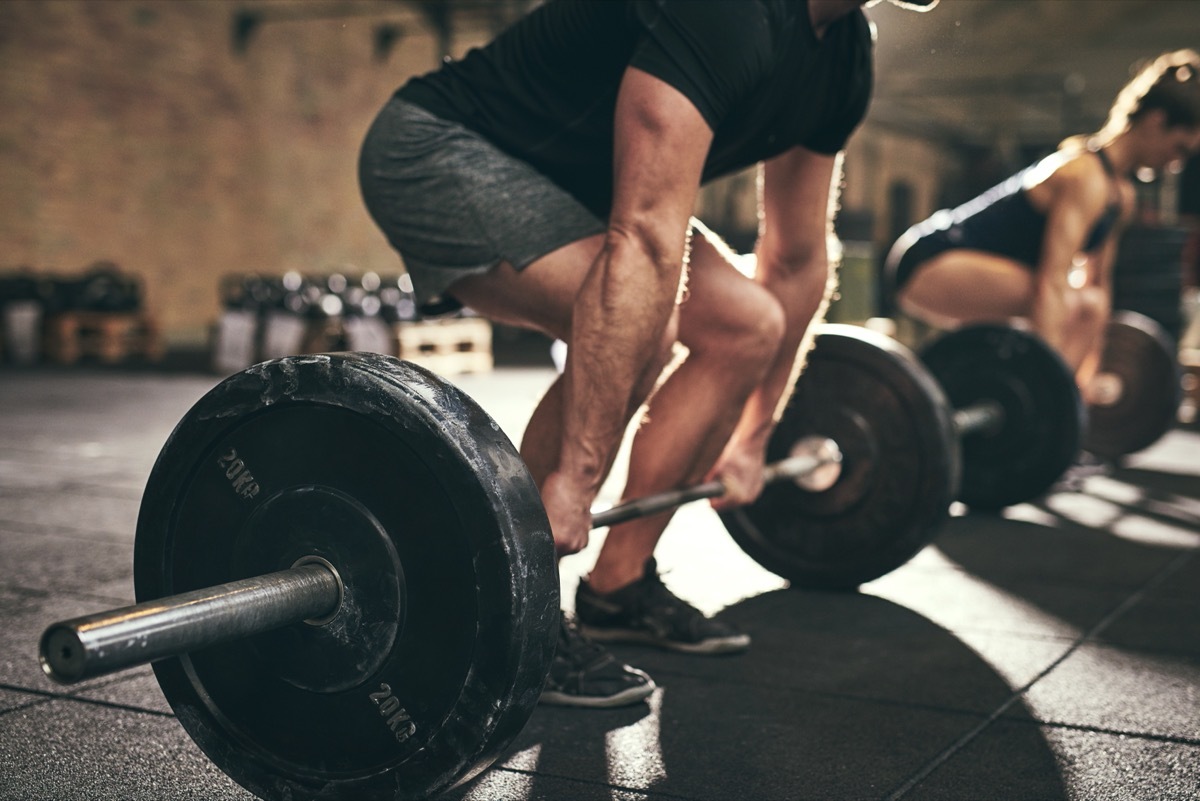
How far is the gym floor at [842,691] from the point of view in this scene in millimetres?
1170

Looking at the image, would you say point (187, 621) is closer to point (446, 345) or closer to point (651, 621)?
point (651, 621)

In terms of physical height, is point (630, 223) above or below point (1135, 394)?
above

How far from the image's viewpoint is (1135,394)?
144 inches

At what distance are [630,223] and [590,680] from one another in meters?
0.53

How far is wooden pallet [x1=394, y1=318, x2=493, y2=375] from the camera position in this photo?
6863 mm

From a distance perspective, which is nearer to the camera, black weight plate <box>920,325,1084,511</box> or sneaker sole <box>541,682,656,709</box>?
sneaker sole <box>541,682,656,709</box>

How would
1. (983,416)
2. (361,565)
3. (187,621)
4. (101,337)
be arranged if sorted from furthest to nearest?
(101,337), (983,416), (361,565), (187,621)

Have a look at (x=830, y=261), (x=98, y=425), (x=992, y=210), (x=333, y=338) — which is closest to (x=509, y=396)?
(x=98, y=425)

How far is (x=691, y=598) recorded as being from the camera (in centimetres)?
197

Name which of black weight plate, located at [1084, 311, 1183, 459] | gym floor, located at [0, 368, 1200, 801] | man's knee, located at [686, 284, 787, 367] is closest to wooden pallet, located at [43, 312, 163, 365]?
gym floor, located at [0, 368, 1200, 801]

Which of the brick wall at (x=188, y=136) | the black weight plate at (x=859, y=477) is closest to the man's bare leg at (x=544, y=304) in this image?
the black weight plate at (x=859, y=477)

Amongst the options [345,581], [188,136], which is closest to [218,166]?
[188,136]

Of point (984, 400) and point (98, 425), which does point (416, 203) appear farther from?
point (98, 425)

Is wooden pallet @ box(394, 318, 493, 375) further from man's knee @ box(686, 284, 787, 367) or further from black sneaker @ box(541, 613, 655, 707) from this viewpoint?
black sneaker @ box(541, 613, 655, 707)
